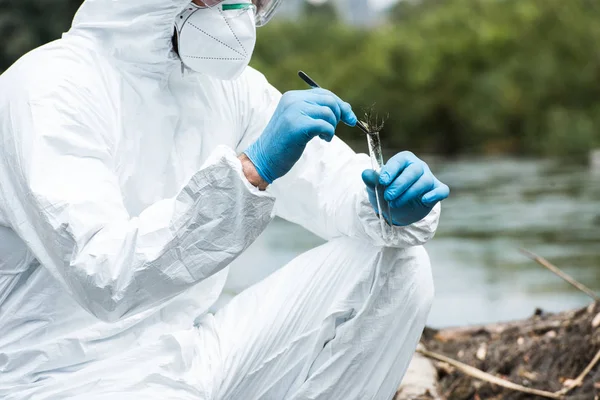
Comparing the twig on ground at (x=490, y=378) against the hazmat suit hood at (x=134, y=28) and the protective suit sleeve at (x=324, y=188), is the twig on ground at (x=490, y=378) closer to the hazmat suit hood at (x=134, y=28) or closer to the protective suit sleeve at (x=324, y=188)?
the protective suit sleeve at (x=324, y=188)

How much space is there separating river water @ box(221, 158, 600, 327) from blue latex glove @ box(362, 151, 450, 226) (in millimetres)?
2512

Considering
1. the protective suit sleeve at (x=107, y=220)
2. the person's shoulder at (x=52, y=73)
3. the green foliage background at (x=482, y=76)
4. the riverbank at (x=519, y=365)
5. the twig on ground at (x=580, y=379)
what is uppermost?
the person's shoulder at (x=52, y=73)

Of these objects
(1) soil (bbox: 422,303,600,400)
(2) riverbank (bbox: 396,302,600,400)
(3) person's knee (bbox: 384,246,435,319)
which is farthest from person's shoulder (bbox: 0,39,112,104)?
(1) soil (bbox: 422,303,600,400)

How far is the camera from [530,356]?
3.17 metres

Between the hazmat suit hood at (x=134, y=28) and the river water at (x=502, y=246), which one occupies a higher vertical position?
the hazmat suit hood at (x=134, y=28)

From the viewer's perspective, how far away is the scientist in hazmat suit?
186 cm

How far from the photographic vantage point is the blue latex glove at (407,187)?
2.04 metres

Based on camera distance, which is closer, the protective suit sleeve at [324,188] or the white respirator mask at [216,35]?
the white respirator mask at [216,35]

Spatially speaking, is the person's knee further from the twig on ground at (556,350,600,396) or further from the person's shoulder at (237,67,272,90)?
the twig on ground at (556,350,600,396)

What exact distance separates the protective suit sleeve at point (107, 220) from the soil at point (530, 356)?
1.39 m

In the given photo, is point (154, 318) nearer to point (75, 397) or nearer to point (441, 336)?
point (75, 397)

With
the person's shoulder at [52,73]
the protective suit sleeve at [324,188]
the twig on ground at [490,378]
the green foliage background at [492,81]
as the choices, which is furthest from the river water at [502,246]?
the green foliage background at [492,81]

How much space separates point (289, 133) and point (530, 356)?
1.61 meters

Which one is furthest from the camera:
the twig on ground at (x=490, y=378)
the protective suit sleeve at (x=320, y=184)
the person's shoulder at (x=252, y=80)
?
the twig on ground at (x=490, y=378)
